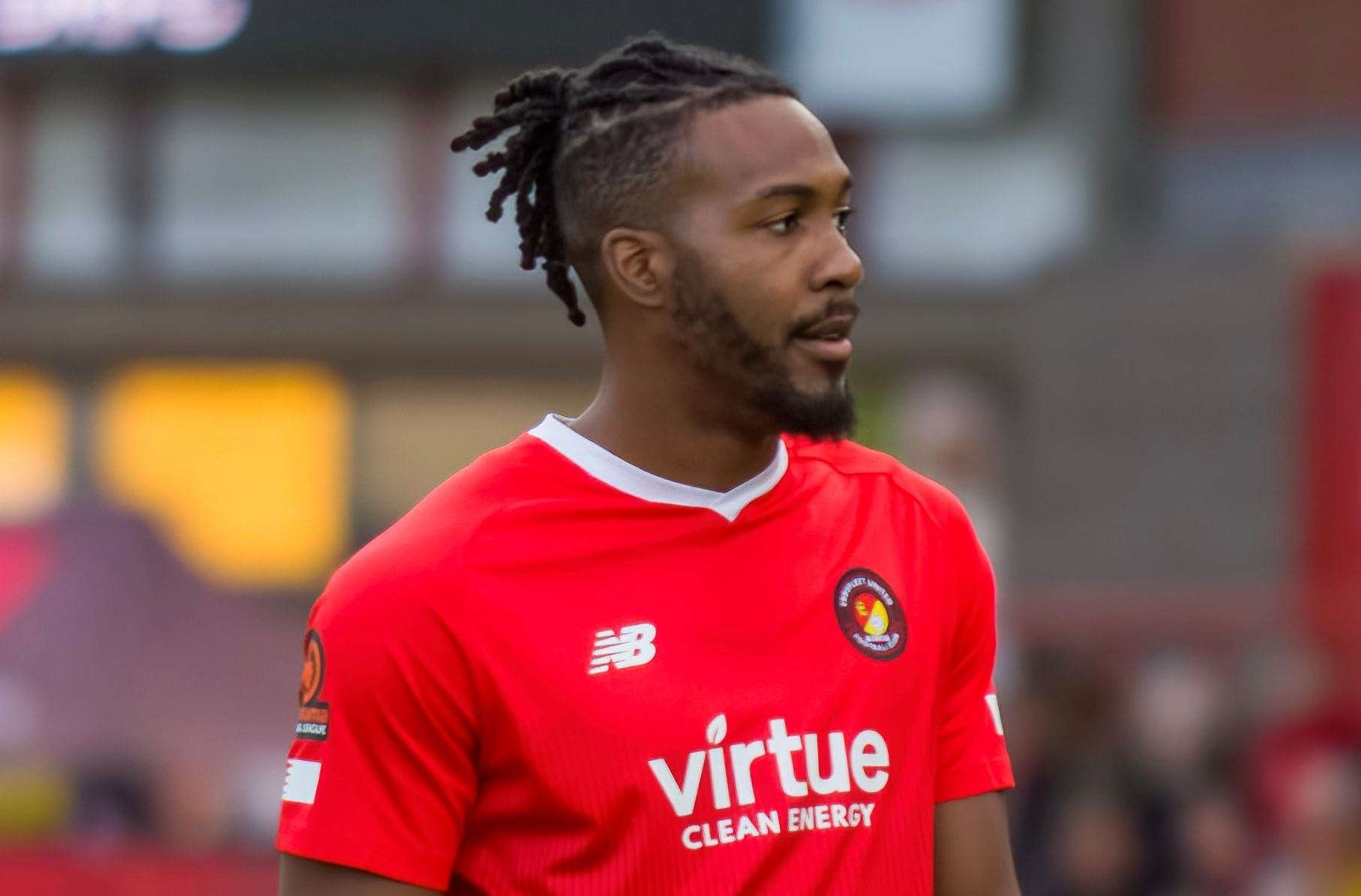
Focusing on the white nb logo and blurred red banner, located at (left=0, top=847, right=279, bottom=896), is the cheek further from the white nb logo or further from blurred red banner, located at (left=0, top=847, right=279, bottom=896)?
blurred red banner, located at (left=0, top=847, right=279, bottom=896)

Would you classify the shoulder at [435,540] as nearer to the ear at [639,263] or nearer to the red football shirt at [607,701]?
the red football shirt at [607,701]

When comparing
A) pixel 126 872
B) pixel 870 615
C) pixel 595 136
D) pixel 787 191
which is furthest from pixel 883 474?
pixel 126 872

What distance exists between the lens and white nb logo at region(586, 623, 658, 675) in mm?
2803

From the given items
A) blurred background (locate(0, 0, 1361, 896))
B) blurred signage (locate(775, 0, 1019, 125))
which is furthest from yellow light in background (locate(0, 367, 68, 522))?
blurred signage (locate(775, 0, 1019, 125))

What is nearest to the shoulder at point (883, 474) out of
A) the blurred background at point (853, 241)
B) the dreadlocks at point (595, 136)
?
the dreadlocks at point (595, 136)

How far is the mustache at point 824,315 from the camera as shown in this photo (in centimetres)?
286

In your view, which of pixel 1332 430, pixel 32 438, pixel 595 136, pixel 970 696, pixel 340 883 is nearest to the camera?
pixel 340 883

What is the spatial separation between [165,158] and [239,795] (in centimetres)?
871

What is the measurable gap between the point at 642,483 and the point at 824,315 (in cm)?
33

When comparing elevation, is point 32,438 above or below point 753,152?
below

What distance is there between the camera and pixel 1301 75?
47.5 feet

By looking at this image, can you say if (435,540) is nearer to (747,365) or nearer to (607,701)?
(607,701)

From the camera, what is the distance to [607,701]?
2775mm

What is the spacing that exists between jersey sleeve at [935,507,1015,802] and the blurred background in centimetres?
808
